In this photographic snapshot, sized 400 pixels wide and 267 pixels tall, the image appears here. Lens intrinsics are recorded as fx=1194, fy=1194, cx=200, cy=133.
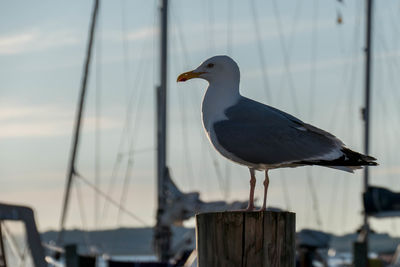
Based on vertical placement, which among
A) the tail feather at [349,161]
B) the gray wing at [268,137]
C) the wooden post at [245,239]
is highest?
the gray wing at [268,137]

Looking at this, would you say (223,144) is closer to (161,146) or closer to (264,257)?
(264,257)

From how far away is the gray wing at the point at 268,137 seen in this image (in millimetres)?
9094

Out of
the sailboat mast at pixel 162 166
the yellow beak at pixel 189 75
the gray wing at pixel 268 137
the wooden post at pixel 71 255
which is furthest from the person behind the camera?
the sailboat mast at pixel 162 166

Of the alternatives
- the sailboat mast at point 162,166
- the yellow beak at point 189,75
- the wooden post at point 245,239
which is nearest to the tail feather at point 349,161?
the yellow beak at point 189,75

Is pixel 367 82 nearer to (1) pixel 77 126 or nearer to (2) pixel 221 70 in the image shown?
(1) pixel 77 126

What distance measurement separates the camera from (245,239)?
6.93 metres

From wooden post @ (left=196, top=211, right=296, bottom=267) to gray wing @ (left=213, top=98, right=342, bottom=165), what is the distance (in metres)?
2.15

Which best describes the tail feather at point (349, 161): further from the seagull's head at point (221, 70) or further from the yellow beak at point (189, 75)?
the yellow beak at point (189, 75)

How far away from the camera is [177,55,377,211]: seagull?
9.10 m

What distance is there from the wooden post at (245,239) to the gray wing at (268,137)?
2.15 meters

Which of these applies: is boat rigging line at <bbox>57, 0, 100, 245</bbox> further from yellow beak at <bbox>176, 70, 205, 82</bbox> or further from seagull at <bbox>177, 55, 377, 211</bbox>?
seagull at <bbox>177, 55, 377, 211</bbox>

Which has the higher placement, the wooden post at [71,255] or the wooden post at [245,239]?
the wooden post at [245,239]

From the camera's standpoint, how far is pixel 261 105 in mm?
9125

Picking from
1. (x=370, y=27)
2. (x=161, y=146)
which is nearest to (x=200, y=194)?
(x=161, y=146)
